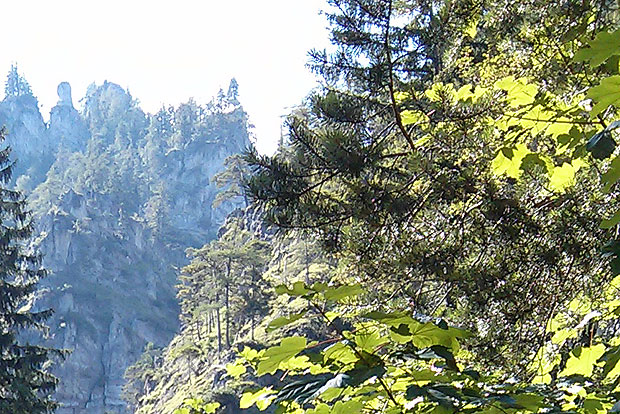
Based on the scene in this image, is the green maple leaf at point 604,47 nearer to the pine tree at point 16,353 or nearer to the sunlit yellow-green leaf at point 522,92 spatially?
the sunlit yellow-green leaf at point 522,92

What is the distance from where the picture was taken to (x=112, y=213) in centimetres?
5588

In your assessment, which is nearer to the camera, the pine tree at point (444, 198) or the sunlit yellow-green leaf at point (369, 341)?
the sunlit yellow-green leaf at point (369, 341)

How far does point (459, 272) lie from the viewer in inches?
128

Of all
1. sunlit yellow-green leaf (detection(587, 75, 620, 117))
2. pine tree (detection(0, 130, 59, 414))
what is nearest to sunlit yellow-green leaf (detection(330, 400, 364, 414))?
sunlit yellow-green leaf (detection(587, 75, 620, 117))

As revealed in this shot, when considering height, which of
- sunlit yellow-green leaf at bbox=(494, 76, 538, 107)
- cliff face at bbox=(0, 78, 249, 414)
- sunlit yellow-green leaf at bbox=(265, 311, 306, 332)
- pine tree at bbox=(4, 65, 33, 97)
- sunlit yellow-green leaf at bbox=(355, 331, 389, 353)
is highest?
pine tree at bbox=(4, 65, 33, 97)

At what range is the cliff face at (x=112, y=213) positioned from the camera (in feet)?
152

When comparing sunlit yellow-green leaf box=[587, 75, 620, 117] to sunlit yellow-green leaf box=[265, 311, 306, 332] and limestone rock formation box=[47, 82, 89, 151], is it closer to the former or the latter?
sunlit yellow-green leaf box=[265, 311, 306, 332]

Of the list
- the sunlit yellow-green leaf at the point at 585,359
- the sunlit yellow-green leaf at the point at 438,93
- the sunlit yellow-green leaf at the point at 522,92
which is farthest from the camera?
the sunlit yellow-green leaf at the point at 438,93

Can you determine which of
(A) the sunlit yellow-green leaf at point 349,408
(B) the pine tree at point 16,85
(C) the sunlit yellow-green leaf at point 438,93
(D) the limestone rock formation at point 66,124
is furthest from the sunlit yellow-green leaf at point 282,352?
(B) the pine tree at point 16,85

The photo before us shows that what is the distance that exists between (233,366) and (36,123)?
81440 mm

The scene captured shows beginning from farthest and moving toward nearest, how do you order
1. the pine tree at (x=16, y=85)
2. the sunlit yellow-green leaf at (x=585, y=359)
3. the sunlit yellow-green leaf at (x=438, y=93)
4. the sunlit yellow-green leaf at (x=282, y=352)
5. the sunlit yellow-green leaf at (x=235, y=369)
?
the pine tree at (x=16, y=85) < the sunlit yellow-green leaf at (x=438, y=93) < the sunlit yellow-green leaf at (x=235, y=369) < the sunlit yellow-green leaf at (x=585, y=359) < the sunlit yellow-green leaf at (x=282, y=352)

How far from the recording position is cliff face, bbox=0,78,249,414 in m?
46.4

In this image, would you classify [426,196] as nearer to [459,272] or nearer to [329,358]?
[459,272]

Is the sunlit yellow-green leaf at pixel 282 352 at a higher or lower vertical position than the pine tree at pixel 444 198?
lower
